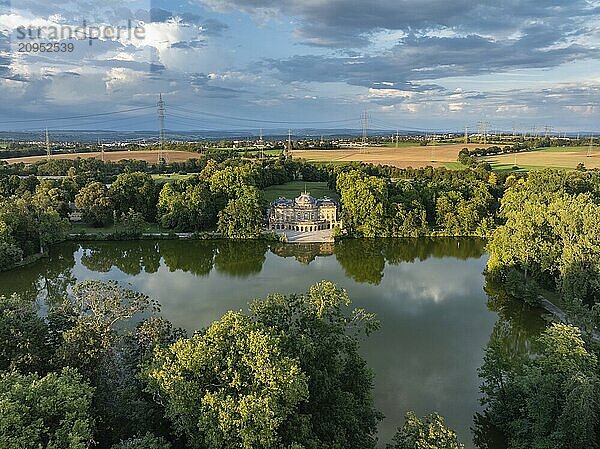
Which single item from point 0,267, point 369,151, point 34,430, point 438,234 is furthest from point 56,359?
point 369,151

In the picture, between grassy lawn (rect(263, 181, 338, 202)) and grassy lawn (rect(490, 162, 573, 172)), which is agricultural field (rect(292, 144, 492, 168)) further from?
grassy lawn (rect(263, 181, 338, 202))

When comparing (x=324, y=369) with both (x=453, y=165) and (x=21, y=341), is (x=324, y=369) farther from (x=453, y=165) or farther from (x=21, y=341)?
(x=453, y=165)

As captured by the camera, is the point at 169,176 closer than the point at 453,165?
Yes

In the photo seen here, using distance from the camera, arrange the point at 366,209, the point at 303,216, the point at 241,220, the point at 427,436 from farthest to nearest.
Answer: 1. the point at 303,216
2. the point at 366,209
3. the point at 241,220
4. the point at 427,436

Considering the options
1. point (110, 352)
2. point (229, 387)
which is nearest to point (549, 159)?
point (229, 387)

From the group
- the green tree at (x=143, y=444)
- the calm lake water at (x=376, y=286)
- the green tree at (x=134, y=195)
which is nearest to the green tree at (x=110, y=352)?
the green tree at (x=143, y=444)

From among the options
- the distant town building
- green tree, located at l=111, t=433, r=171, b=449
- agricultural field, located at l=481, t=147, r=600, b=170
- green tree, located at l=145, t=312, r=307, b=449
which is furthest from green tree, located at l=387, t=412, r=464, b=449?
agricultural field, located at l=481, t=147, r=600, b=170

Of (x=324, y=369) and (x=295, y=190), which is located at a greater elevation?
(x=295, y=190)

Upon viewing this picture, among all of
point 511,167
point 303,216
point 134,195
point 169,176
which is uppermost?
point 511,167
